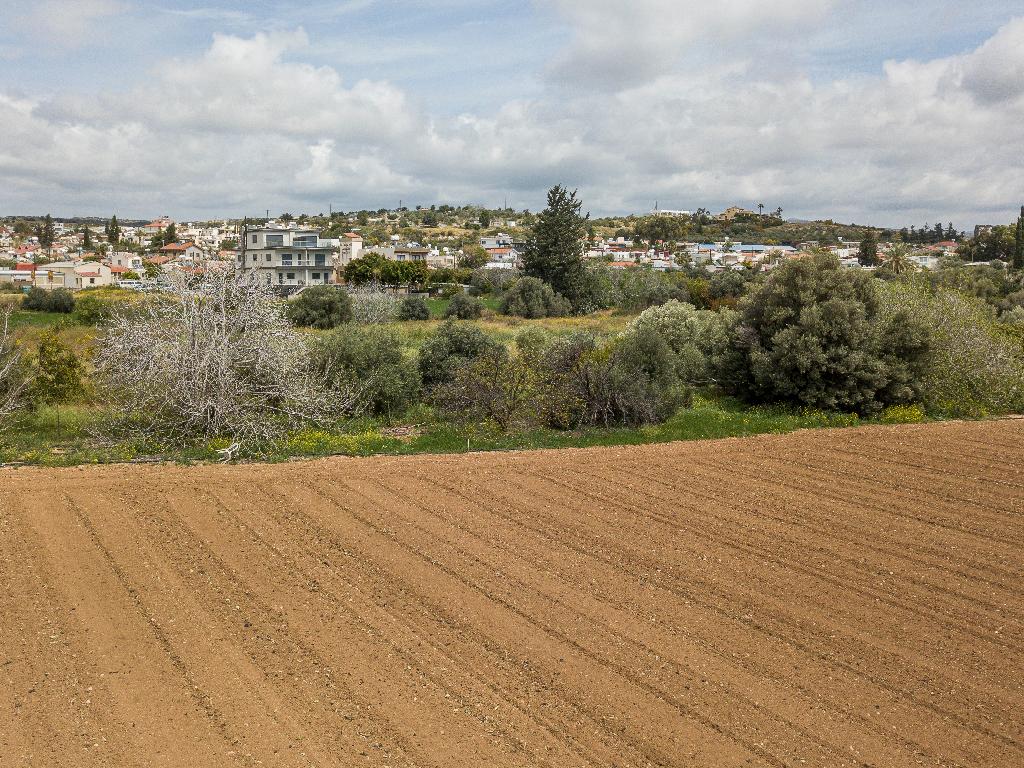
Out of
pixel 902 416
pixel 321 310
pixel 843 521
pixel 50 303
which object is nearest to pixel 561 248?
pixel 321 310

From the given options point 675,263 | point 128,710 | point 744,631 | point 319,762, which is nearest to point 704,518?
point 744,631

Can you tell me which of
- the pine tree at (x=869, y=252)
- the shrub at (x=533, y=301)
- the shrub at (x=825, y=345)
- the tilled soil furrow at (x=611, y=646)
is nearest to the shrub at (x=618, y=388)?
the shrub at (x=825, y=345)

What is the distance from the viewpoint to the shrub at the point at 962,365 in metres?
18.1

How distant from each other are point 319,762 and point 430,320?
128 ft

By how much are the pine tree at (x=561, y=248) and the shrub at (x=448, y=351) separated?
1326 inches

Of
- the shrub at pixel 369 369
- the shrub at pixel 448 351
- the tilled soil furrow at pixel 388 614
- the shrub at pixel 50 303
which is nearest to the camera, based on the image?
the tilled soil furrow at pixel 388 614

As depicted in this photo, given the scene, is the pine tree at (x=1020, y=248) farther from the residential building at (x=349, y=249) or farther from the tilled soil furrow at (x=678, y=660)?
the tilled soil furrow at (x=678, y=660)

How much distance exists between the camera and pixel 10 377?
15484 mm

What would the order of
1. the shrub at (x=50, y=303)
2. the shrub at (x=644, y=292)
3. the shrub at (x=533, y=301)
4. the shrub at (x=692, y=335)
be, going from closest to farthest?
the shrub at (x=692, y=335) → the shrub at (x=50, y=303) → the shrub at (x=533, y=301) → the shrub at (x=644, y=292)

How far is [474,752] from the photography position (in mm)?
5496

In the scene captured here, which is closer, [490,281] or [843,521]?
[843,521]

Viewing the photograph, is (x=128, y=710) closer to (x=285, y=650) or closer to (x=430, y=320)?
(x=285, y=650)

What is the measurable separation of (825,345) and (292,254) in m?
55.4

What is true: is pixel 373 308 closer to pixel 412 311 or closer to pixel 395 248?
pixel 412 311
